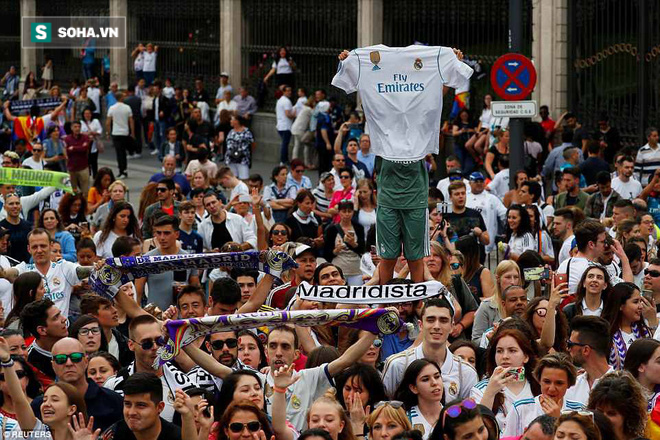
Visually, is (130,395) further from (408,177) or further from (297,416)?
(408,177)

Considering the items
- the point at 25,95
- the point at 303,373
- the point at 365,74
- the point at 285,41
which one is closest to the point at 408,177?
the point at 365,74

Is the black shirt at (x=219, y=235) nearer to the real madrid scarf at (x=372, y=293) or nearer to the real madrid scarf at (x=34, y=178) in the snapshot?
the real madrid scarf at (x=34, y=178)

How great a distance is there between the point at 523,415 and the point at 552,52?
50.6ft

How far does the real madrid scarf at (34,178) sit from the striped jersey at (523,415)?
8.02m

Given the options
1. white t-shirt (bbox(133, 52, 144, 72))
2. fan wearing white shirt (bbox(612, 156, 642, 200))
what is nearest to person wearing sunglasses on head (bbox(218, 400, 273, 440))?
fan wearing white shirt (bbox(612, 156, 642, 200))

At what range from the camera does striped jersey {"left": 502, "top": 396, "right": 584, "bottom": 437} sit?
307 inches

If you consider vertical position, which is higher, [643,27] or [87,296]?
[643,27]

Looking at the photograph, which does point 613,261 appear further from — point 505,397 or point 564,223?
point 505,397

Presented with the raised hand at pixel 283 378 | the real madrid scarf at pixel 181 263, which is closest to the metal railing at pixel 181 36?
the real madrid scarf at pixel 181 263

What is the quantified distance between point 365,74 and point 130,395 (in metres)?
3.78

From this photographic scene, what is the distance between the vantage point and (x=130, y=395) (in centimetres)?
736

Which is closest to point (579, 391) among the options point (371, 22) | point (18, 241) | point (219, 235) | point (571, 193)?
point (219, 235)

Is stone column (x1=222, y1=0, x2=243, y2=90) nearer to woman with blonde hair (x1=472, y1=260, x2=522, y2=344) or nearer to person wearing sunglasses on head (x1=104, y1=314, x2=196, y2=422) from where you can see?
woman with blonde hair (x1=472, y1=260, x2=522, y2=344)

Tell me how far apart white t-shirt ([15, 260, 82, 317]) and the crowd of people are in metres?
0.02
